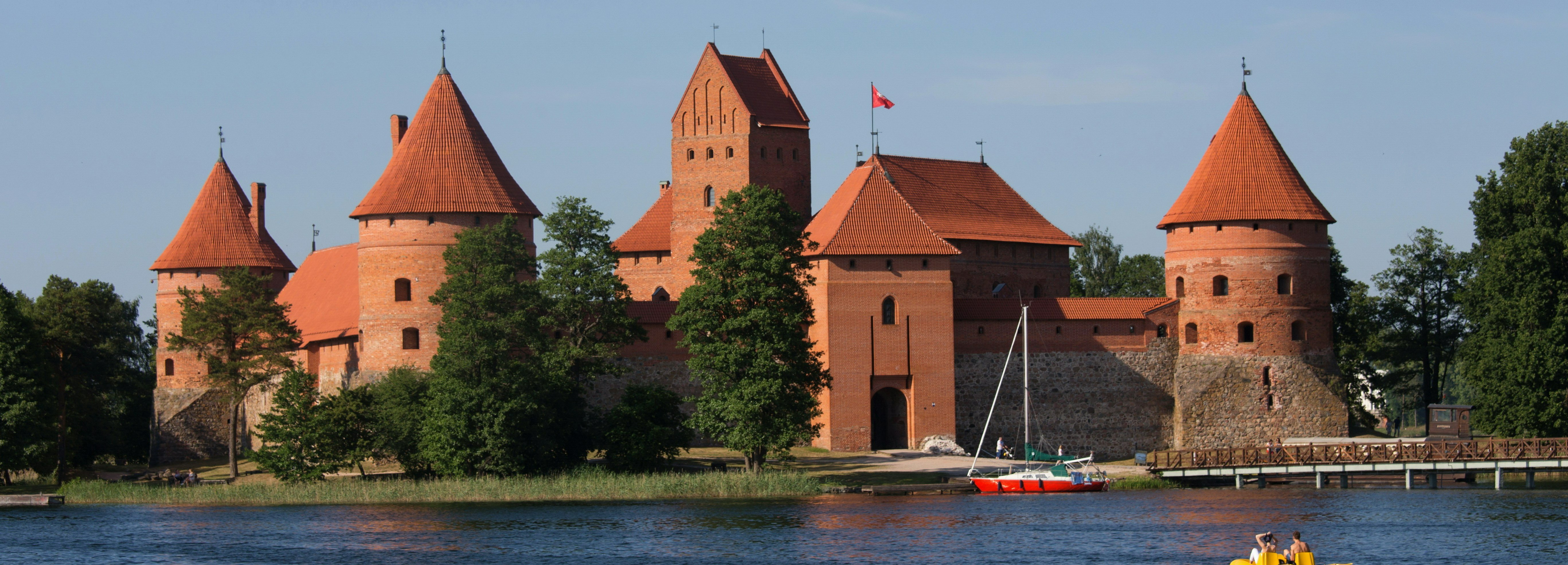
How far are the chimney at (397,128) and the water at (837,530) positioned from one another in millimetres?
13271

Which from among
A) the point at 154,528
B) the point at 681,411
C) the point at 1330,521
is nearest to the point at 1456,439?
the point at 1330,521

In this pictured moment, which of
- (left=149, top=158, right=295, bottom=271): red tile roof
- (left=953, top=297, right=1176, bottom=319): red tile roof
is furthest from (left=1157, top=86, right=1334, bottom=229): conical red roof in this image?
(left=149, top=158, right=295, bottom=271): red tile roof

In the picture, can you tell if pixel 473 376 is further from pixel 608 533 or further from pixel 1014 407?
pixel 1014 407

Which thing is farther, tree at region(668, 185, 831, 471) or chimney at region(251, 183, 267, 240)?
chimney at region(251, 183, 267, 240)

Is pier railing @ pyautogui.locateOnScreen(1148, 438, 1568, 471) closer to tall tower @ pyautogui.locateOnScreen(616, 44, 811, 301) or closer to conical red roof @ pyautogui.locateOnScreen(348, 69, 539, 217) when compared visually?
tall tower @ pyautogui.locateOnScreen(616, 44, 811, 301)

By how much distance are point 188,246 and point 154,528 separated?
2150 cm

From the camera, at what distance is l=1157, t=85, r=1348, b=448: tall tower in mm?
42438

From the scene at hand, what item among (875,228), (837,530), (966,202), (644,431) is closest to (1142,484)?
(875,228)

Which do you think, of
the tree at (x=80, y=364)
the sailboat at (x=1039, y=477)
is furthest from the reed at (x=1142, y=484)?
the tree at (x=80, y=364)

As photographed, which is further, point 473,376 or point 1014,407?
point 1014,407

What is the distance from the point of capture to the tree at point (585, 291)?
38.5 meters

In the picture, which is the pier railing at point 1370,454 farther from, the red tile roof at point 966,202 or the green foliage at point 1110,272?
the green foliage at point 1110,272

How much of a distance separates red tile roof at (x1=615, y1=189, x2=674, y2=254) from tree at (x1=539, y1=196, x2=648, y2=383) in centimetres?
715

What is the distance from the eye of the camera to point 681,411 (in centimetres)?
4056
